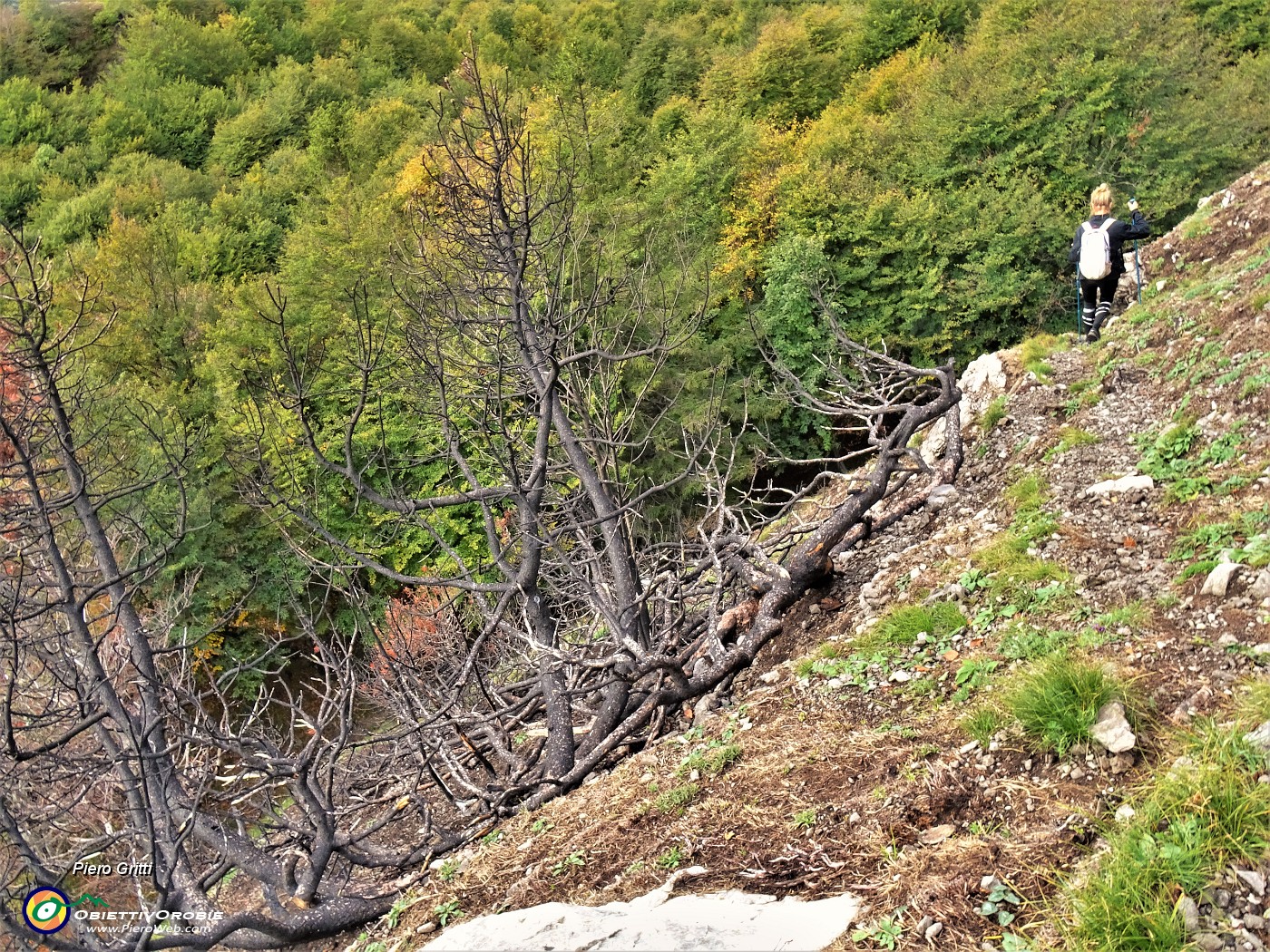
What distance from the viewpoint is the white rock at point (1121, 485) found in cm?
488

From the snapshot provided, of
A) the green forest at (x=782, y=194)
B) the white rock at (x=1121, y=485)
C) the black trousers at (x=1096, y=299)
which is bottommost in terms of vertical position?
the white rock at (x=1121, y=485)

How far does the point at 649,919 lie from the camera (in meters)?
2.94

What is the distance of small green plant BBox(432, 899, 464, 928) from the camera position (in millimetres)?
3643

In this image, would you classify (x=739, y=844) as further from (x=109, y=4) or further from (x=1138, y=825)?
(x=109, y=4)

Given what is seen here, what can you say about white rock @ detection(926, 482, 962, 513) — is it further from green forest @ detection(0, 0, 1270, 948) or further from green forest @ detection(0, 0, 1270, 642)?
green forest @ detection(0, 0, 1270, 642)

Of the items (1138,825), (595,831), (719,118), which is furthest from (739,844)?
(719,118)

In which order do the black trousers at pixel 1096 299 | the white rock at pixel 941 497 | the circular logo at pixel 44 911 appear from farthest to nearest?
the black trousers at pixel 1096 299 → the white rock at pixel 941 497 → the circular logo at pixel 44 911

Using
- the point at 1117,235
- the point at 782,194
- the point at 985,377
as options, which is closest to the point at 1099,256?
the point at 1117,235

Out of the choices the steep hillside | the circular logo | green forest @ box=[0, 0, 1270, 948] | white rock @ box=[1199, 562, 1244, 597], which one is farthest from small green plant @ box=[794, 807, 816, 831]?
the circular logo

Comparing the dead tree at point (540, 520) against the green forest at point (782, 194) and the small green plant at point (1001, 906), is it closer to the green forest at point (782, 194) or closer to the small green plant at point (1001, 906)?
the small green plant at point (1001, 906)

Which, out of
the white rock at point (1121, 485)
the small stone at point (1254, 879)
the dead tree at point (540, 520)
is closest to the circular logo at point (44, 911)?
the dead tree at point (540, 520)

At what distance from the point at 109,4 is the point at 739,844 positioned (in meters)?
62.7

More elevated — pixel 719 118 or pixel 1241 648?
pixel 719 118

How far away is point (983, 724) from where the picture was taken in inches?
131
